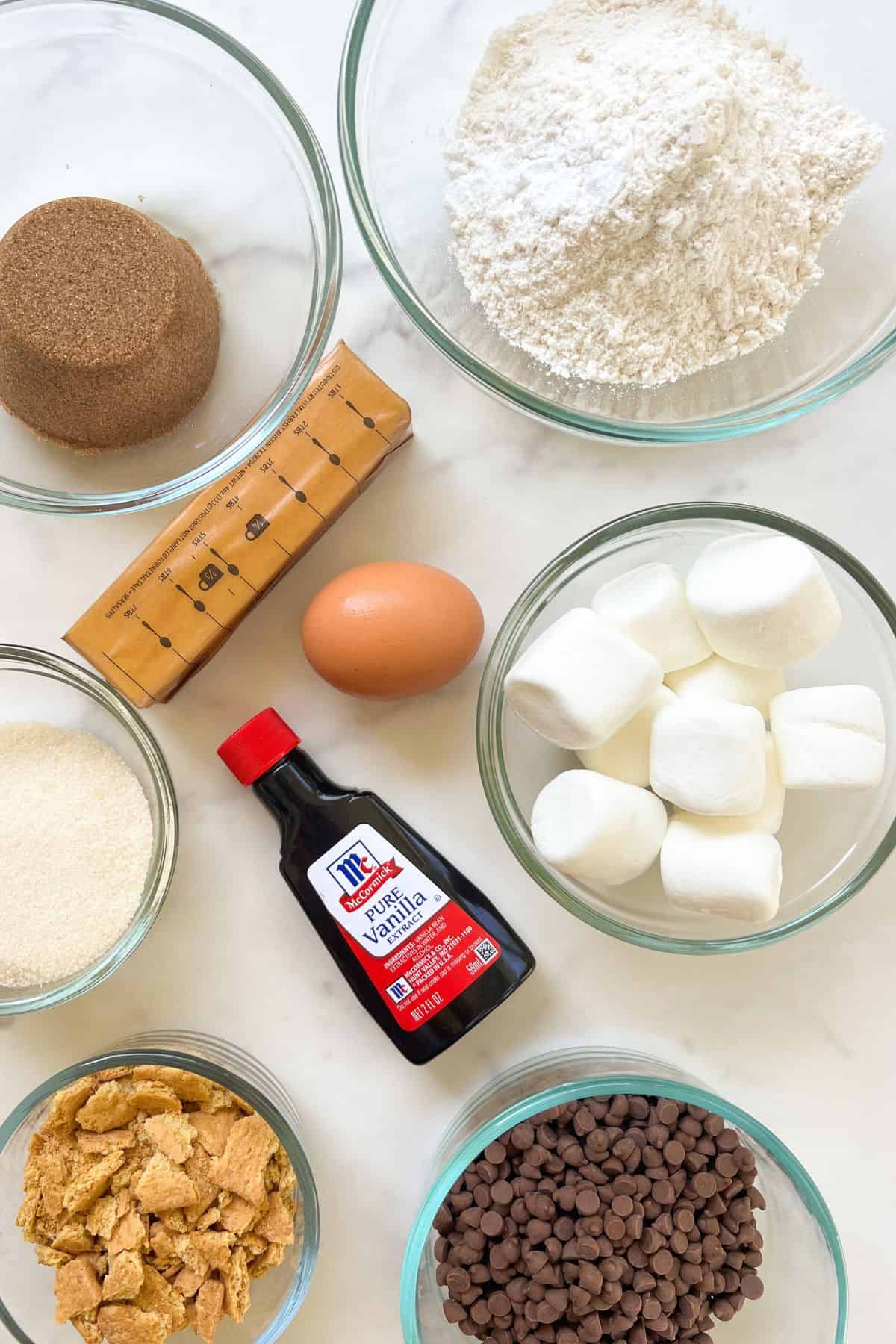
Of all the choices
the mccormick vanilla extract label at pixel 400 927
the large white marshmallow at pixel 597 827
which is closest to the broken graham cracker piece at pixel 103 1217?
the mccormick vanilla extract label at pixel 400 927

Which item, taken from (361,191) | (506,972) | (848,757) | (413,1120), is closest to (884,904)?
(848,757)

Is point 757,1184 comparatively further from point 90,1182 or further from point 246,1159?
point 90,1182

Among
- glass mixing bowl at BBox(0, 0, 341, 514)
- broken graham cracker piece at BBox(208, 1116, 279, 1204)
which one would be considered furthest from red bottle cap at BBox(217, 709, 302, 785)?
broken graham cracker piece at BBox(208, 1116, 279, 1204)

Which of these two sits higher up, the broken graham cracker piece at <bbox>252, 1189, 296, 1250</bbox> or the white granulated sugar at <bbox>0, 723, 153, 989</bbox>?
the white granulated sugar at <bbox>0, 723, 153, 989</bbox>

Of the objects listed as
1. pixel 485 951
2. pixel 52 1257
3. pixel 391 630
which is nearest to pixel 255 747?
pixel 391 630

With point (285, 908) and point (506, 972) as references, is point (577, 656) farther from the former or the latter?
point (285, 908)

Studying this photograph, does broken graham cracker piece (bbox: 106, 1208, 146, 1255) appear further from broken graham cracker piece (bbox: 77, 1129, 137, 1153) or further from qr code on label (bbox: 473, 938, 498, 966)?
qr code on label (bbox: 473, 938, 498, 966)

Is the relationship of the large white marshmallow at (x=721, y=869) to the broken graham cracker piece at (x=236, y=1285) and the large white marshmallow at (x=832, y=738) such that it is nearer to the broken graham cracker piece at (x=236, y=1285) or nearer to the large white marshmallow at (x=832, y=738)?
the large white marshmallow at (x=832, y=738)
